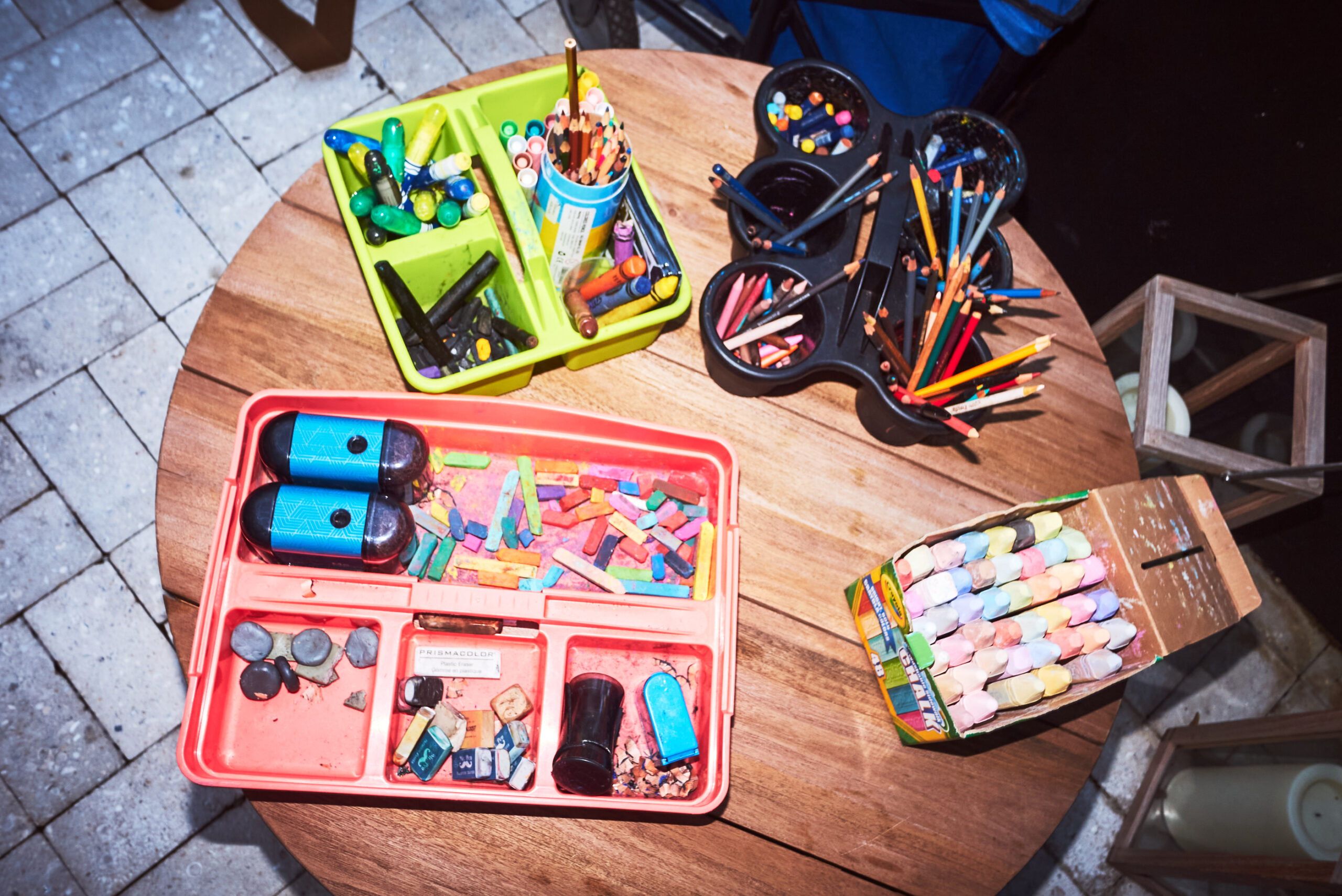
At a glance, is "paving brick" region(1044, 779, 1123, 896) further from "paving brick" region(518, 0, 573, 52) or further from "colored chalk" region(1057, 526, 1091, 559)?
"paving brick" region(518, 0, 573, 52)

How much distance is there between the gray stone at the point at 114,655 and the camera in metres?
1.84

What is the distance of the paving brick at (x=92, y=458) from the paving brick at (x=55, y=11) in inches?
39.4

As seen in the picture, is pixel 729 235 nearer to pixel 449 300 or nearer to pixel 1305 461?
pixel 449 300

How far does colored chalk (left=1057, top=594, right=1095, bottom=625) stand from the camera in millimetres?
1166

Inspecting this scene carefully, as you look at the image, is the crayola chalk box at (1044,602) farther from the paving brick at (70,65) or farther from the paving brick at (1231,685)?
the paving brick at (70,65)

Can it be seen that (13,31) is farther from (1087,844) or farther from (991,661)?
(1087,844)

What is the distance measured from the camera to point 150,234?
2092 mm

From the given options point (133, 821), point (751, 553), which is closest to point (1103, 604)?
point (751, 553)

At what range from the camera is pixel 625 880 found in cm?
112

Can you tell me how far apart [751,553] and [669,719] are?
285 millimetres

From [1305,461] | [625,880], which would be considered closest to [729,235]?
[625,880]

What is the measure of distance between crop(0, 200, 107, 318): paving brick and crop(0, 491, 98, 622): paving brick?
0.50m

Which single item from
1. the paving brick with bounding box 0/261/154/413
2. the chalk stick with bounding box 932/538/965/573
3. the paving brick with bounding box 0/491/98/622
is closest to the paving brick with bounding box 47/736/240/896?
the paving brick with bounding box 0/491/98/622

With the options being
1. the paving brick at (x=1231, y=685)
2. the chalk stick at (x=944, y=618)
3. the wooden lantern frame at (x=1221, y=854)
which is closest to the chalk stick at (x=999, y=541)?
the chalk stick at (x=944, y=618)
